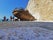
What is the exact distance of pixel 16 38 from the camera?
1359 millimetres

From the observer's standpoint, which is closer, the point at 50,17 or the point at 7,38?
the point at 7,38

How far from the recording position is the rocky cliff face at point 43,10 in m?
16.9

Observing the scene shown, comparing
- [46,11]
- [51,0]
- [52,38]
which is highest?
[51,0]

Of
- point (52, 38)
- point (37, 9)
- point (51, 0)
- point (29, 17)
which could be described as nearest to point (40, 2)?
point (37, 9)

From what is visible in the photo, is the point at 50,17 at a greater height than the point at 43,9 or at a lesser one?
lesser

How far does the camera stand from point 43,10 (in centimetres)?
1833

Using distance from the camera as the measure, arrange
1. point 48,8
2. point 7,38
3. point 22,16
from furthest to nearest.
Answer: point 48,8 → point 22,16 → point 7,38

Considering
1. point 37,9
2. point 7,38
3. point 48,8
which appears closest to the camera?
point 7,38

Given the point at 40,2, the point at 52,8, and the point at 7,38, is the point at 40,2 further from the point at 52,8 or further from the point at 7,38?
the point at 7,38

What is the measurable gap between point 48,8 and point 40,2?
271 cm

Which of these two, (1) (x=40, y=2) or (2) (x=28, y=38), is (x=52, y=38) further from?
(1) (x=40, y=2)

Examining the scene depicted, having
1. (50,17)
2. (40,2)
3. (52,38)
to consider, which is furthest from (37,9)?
(52,38)

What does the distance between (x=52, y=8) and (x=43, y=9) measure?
181 centimetres

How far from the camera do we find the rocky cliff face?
55.4ft
